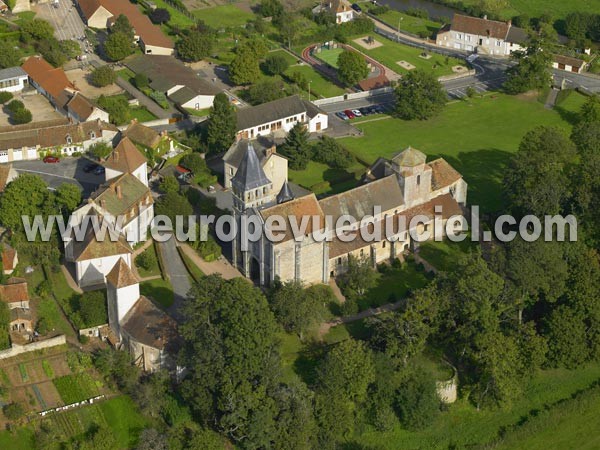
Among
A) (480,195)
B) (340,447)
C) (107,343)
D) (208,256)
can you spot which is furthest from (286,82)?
(340,447)

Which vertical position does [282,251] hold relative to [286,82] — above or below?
above

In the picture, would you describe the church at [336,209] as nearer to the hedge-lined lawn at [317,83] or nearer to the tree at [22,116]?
the tree at [22,116]

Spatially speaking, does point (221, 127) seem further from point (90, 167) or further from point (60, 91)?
point (60, 91)

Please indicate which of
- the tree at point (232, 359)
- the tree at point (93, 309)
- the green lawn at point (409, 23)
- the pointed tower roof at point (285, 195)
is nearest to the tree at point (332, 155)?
the pointed tower roof at point (285, 195)

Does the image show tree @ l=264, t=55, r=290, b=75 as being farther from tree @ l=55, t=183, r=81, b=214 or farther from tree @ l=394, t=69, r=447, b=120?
tree @ l=55, t=183, r=81, b=214

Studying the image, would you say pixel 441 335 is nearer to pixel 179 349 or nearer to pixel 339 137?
pixel 179 349

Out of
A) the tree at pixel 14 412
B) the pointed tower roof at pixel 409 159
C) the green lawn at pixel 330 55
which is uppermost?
the pointed tower roof at pixel 409 159

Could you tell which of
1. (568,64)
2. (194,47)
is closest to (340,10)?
(194,47)

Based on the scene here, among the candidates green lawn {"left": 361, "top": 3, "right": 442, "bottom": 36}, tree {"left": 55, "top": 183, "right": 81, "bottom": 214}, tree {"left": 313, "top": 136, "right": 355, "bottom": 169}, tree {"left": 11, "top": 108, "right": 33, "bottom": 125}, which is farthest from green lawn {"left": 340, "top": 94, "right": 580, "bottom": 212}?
tree {"left": 11, "top": 108, "right": 33, "bottom": 125}
